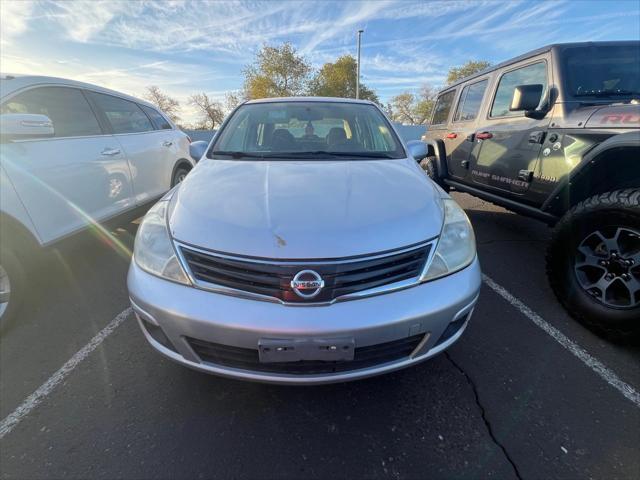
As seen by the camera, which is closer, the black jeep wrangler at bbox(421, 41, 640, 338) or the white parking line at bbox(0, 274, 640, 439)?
the white parking line at bbox(0, 274, 640, 439)

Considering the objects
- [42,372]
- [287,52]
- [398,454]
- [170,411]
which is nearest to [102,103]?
[42,372]

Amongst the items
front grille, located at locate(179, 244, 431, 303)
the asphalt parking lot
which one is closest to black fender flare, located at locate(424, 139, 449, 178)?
the asphalt parking lot

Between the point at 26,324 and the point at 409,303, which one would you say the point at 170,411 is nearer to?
the point at 409,303

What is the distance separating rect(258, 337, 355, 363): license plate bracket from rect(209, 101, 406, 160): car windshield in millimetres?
1401

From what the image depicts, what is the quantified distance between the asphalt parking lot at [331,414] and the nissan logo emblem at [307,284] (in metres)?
0.74

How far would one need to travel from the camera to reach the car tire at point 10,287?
2258 mm

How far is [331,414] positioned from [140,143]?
373 cm

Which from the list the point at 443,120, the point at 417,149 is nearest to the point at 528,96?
the point at 417,149

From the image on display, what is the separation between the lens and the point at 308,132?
271 cm

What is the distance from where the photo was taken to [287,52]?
3522cm

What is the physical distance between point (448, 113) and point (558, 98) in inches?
99.1

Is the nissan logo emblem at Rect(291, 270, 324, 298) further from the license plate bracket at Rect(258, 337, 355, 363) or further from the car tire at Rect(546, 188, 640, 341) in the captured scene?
the car tire at Rect(546, 188, 640, 341)

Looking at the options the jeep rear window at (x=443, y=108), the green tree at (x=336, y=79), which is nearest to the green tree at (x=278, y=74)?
the green tree at (x=336, y=79)

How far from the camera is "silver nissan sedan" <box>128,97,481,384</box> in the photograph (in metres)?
1.36
